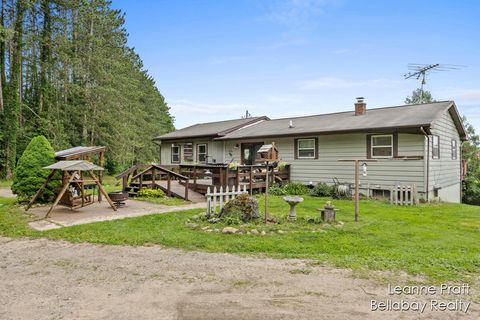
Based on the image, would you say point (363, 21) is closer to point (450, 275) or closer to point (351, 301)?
point (450, 275)

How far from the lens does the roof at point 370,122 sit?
11.0 metres

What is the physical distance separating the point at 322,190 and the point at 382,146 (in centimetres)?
287

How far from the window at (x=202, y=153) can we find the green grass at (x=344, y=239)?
10390mm

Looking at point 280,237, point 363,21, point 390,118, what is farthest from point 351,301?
point 363,21

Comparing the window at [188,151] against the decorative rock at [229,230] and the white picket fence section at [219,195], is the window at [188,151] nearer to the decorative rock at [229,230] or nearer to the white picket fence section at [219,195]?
the white picket fence section at [219,195]

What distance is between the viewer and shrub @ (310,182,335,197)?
12258mm

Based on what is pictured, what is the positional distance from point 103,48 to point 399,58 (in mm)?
21321

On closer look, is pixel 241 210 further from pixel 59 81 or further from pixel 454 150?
pixel 59 81

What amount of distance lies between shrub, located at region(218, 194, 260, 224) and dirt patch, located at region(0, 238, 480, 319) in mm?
2170

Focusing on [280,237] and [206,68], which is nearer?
[280,237]

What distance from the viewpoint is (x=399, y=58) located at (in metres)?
19.5

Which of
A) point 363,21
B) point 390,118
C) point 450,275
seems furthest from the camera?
point 363,21

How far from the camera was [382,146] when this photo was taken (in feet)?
38.9

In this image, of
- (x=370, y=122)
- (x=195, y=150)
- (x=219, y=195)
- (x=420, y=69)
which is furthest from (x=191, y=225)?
(x=420, y=69)
